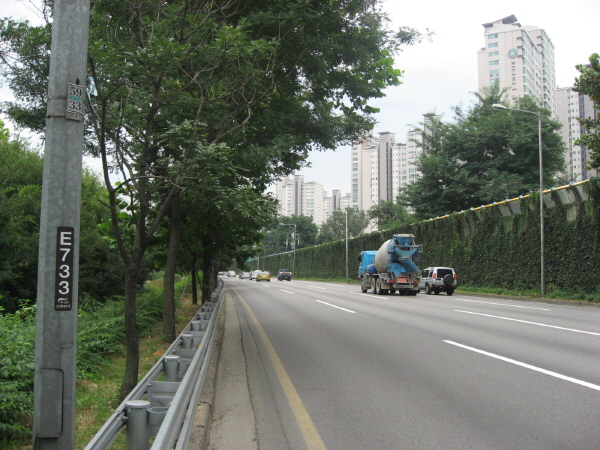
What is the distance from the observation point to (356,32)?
9.79m

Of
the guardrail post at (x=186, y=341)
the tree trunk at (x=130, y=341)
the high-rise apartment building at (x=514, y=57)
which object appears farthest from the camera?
the high-rise apartment building at (x=514, y=57)

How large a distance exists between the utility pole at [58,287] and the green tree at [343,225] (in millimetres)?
94304

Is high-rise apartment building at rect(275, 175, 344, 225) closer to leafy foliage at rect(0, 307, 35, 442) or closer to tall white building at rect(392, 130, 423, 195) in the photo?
tall white building at rect(392, 130, 423, 195)

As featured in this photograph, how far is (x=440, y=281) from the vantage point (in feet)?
101

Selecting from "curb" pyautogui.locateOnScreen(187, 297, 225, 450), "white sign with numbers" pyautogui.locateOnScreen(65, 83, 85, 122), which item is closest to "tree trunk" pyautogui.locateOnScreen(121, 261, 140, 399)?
"curb" pyautogui.locateOnScreen(187, 297, 225, 450)

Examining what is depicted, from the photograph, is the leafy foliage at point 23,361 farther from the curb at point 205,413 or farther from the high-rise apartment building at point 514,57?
the high-rise apartment building at point 514,57

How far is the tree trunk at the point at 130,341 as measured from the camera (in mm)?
6957

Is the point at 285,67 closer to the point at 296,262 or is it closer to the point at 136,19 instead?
the point at 136,19

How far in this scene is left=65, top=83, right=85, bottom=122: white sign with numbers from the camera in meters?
3.60

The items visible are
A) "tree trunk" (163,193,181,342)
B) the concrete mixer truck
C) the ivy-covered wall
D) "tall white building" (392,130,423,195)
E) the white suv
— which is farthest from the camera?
"tall white building" (392,130,423,195)

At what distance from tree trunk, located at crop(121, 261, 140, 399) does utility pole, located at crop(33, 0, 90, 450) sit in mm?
3582

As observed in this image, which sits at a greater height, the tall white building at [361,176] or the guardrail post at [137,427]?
the tall white building at [361,176]

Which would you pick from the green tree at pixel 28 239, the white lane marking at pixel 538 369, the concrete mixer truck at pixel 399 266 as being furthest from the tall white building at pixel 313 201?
the white lane marking at pixel 538 369

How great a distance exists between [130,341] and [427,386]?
4065 millimetres
